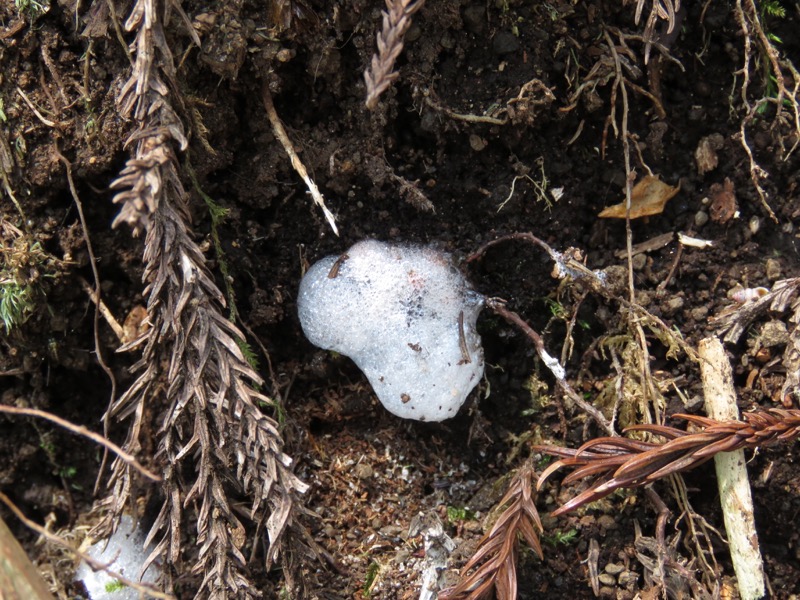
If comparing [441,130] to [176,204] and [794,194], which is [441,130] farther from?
[794,194]

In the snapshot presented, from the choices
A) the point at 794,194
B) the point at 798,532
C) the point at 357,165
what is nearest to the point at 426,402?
the point at 357,165

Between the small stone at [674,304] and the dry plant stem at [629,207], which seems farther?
the small stone at [674,304]

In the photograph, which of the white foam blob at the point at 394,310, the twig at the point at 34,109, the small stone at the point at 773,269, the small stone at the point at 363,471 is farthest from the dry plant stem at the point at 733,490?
the twig at the point at 34,109

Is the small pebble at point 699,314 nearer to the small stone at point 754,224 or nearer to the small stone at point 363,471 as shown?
the small stone at point 754,224

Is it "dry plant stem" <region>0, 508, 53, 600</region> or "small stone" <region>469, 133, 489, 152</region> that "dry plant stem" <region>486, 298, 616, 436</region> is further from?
"dry plant stem" <region>0, 508, 53, 600</region>

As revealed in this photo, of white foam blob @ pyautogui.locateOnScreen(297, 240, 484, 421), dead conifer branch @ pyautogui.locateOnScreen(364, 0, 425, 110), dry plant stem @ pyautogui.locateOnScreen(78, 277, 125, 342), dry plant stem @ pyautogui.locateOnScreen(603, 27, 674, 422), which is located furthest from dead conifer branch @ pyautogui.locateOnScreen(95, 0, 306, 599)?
dry plant stem @ pyautogui.locateOnScreen(603, 27, 674, 422)

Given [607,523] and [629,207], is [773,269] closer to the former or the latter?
[629,207]
